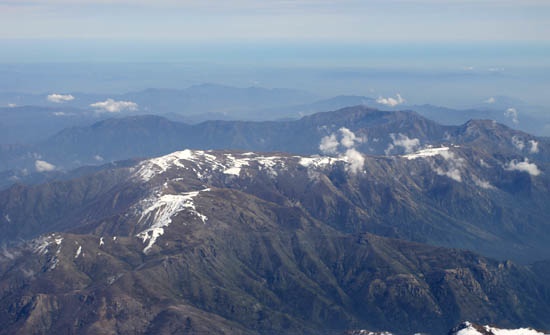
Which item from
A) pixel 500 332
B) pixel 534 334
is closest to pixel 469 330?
pixel 500 332

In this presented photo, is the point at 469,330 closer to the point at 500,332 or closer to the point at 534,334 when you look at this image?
the point at 500,332
